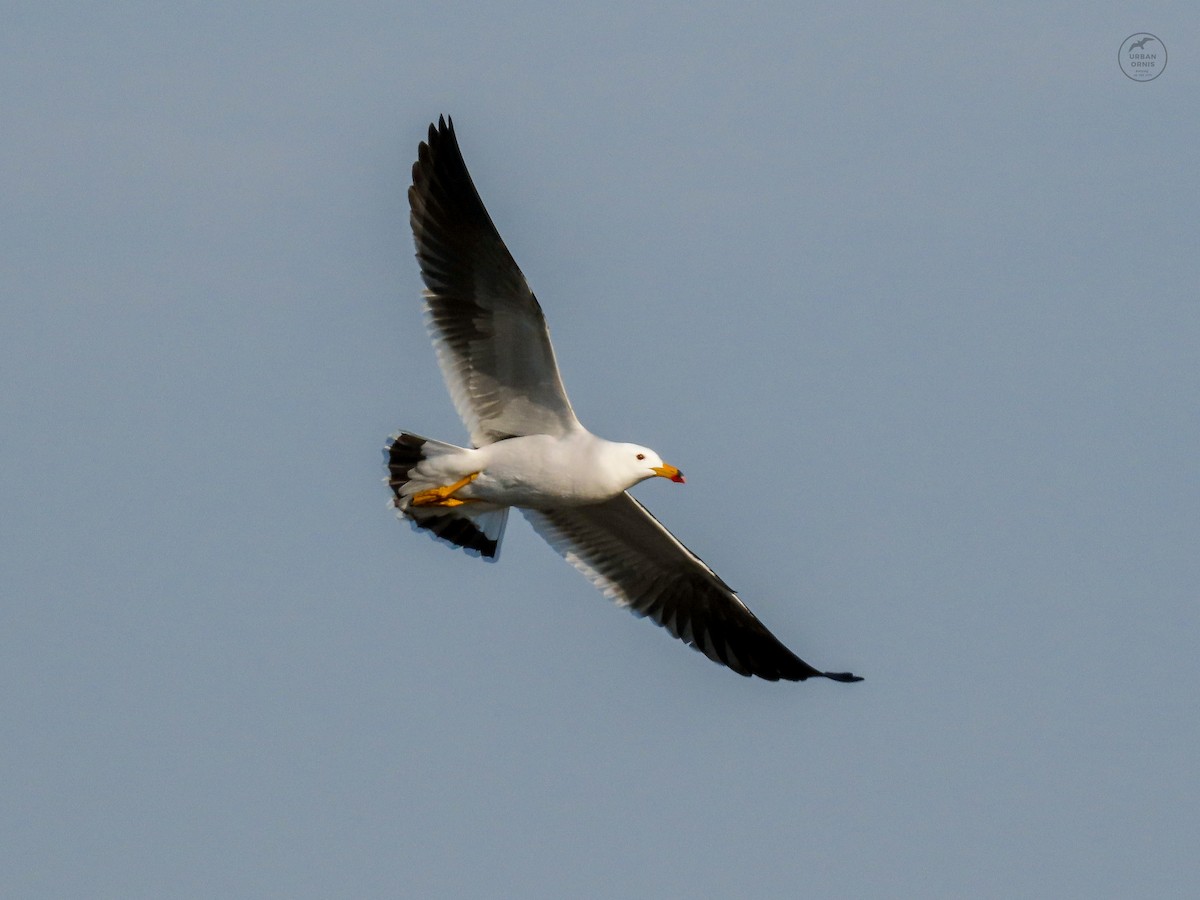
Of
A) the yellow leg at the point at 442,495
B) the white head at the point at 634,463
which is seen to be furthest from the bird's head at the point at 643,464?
the yellow leg at the point at 442,495

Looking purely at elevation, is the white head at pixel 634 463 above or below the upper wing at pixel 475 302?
below

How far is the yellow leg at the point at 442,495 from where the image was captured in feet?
54.0

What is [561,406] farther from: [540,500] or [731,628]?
[731,628]

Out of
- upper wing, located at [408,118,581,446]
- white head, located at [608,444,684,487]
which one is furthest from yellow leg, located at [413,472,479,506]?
white head, located at [608,444,684,487]

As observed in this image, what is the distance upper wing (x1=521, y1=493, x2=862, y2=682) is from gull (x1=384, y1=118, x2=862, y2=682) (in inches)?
19.3

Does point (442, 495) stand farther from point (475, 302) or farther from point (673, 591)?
point (673, 591)

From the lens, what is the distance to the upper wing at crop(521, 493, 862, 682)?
59.1 ft

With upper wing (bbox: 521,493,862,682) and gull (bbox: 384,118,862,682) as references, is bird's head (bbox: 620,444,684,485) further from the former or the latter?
upper wing (bbox: 521,493,862,682)

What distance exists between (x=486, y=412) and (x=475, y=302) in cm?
Result: 100

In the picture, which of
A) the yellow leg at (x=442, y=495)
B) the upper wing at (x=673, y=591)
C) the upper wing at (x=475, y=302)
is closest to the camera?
the upper wing at (x=475, y=302)

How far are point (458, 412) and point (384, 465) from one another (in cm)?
86

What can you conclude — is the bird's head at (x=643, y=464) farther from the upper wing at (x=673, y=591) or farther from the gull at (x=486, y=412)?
the upper wing at (x=673, y=591)

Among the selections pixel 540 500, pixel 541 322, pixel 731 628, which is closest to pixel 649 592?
pixel 731 628

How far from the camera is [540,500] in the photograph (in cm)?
1638
